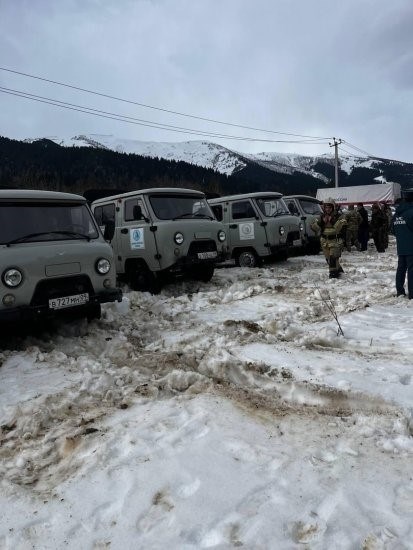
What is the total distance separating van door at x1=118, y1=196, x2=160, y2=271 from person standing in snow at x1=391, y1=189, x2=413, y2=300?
4340 millimetres

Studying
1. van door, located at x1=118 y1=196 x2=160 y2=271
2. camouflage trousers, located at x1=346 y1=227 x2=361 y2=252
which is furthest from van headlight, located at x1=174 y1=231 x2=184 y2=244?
camouflage trousers, located at x1=346 y1=227 x2=361 y2=252

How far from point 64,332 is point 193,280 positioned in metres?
4.26

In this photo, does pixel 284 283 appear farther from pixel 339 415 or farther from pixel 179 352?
pixel 339 415

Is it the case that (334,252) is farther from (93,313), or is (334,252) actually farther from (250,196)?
(93,313)

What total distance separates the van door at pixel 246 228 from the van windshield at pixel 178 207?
2.10m

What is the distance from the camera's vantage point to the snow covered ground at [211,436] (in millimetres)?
2404

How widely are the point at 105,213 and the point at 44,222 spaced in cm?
421

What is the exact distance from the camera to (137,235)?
9039 millimetres

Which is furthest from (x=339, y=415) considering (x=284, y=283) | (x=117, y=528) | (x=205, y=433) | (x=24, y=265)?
(x=284, y=283)

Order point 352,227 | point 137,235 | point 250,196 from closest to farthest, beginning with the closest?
point 137,235, point 250,196, point 352,227

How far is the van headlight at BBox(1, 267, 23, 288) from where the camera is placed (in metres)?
5.16

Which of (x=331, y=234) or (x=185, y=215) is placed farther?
(x=331, y=234)

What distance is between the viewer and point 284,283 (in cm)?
920

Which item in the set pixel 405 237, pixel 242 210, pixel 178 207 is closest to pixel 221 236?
pixel 178 207
